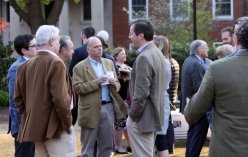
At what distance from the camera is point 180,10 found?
29.9 m

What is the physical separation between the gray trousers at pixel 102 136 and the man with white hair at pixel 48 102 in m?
1.73

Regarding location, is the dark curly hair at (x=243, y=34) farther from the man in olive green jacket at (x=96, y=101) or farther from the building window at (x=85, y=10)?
the building window at (x=85, y=10)

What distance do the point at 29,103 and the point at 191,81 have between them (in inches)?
124

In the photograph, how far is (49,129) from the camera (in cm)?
586

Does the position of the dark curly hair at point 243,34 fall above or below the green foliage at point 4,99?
above

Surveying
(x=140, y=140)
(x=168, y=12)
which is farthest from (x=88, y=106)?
(x=168, y=12)

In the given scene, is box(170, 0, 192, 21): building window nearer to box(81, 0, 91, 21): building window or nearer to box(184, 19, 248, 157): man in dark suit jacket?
box(81, 0, 91, 21): building window

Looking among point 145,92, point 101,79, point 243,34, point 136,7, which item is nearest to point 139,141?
point 145,92

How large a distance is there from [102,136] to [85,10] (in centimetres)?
2785

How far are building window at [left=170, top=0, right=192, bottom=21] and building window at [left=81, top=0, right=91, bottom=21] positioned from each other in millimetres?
6445

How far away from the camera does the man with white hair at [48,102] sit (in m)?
5.83

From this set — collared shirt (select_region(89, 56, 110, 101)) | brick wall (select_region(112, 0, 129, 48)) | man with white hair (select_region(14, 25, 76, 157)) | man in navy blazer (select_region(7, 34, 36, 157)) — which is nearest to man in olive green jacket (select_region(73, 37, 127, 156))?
collared shirt (select_region(89, 56, 110, 101))

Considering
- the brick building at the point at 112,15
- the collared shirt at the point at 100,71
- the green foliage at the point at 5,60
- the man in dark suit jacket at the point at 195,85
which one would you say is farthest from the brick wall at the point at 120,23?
the collared shirt at the point at 100,71

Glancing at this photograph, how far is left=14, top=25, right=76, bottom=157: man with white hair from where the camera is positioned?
5.83 m
